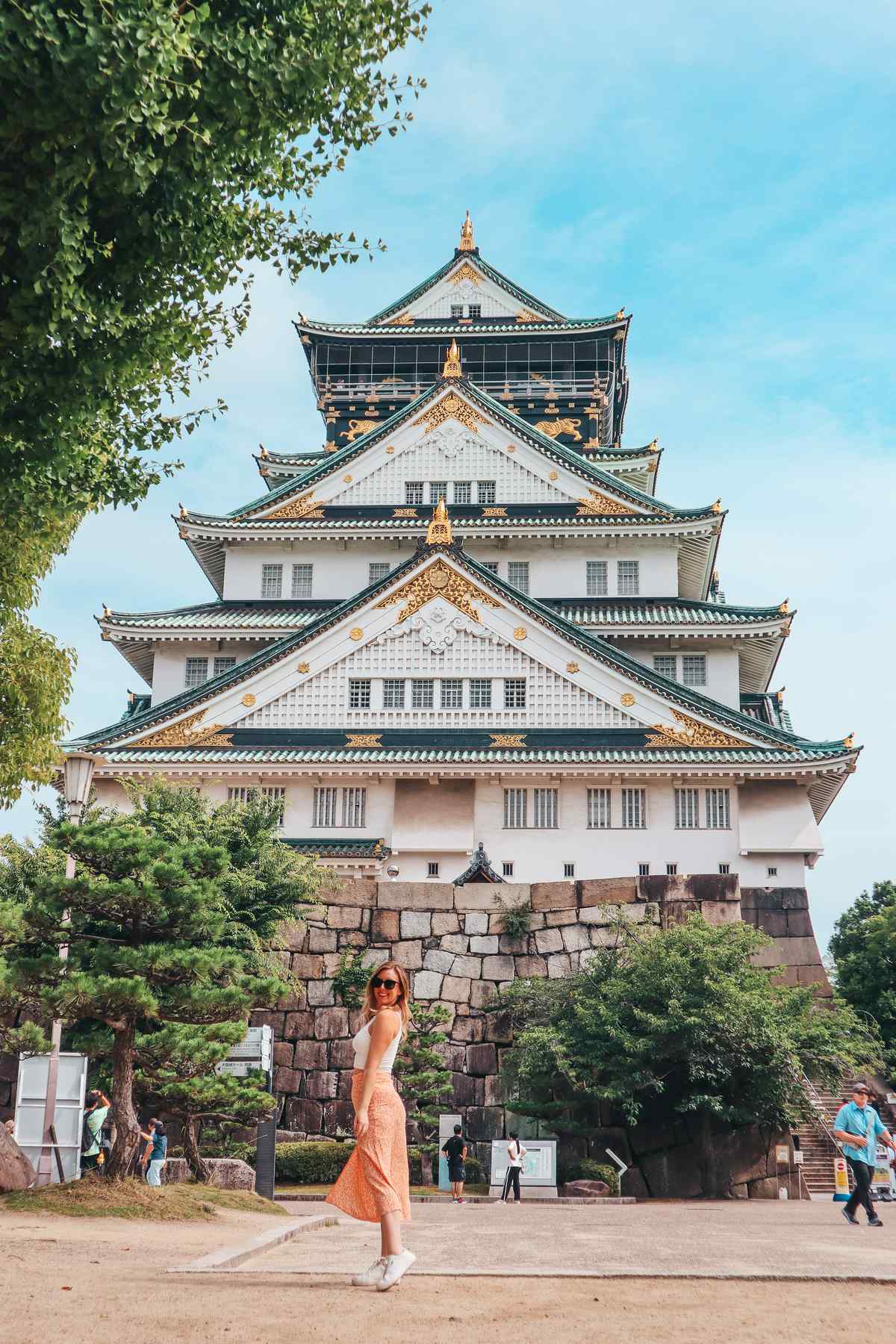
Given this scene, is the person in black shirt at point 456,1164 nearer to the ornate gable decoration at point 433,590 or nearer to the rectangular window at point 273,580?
the ornate gable decoration at point 433,590

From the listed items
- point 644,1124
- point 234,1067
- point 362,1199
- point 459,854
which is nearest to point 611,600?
point 459,854

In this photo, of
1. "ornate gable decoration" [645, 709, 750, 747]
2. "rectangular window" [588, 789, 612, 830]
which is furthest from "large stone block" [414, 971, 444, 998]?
"ornate gable decoration" [645, 709, 750, 747]

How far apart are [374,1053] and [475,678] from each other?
27.7m

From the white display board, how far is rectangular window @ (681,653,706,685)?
25.8 m

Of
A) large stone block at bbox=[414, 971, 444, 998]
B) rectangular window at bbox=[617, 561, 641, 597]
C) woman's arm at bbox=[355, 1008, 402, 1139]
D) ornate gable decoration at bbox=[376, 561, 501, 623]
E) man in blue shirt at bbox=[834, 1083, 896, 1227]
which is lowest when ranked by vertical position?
man in blue shirt at bbox=[834, 1083, 896, 1227]

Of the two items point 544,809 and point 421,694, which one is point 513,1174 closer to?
point 544,809

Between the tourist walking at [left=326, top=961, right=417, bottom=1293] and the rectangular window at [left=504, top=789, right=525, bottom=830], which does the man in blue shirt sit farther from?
the rectangular window at [left=504, top=789, right=525, bottom=830]

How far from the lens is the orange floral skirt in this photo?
8.66m

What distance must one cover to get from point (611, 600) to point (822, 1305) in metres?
33.5

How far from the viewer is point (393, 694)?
119 feet

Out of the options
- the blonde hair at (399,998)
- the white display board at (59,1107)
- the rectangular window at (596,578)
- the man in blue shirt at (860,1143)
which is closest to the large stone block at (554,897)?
the white display board at (59,1107)

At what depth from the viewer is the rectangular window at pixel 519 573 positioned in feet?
139

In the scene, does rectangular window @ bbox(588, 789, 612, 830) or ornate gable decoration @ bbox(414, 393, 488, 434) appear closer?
rectangular window @ bbox(588, 789, 612, 830)

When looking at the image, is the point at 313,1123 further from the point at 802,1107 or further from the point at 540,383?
the point at 540,383
